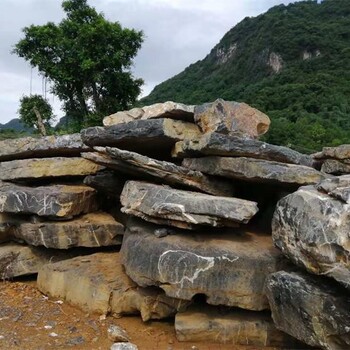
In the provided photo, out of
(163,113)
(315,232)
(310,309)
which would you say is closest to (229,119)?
(163,113)

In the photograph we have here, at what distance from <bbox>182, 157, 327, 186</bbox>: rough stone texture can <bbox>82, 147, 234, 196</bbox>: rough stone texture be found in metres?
0.35

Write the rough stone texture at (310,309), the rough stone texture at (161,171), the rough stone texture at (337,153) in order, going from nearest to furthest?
the rough stone texture at (310,309), the rough stone texture at (161,171), the rough stone texture at (337,153)

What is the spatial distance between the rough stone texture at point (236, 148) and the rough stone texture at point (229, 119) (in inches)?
33.1

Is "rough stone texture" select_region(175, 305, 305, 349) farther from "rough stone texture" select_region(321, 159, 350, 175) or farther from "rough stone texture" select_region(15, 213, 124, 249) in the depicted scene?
"rough stone texture" select_region(321, 159, 350, 175)

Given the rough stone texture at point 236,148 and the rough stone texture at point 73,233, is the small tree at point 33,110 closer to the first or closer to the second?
the rough stone texture at point 73,233

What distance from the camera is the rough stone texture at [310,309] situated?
205 inches

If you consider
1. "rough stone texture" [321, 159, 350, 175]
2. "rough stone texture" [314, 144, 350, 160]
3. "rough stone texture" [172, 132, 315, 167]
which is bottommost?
"rough stone texture" [321, 159, 350, 175]

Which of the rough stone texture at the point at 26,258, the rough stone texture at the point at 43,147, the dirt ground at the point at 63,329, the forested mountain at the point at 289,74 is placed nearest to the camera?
the dirt ground at the point at 63,329

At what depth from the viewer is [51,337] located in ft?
20.4

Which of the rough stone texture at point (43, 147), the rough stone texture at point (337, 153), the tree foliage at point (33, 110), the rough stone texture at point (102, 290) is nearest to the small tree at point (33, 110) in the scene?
the tree foliage at point (33, 110)

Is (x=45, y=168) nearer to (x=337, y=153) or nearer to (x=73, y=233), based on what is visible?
(x=73, y=233)

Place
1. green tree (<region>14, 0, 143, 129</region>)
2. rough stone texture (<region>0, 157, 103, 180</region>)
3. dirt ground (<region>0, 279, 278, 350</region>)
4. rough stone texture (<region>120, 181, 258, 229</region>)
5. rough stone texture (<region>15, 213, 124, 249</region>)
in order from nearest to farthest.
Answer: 1. dirt ground (<region>0, 279, 278, 350</region>)
2. rough stone texture (<region>120, 181, 258, 229</region>)
3. rough stone texture (<region>15, 213, 124, 249</region>)
4. rough stone texture (<region>0, 157, 103, 180</region>)
5. green tree (<region>14, 0, 143, 129</region>)

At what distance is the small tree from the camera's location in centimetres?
1753

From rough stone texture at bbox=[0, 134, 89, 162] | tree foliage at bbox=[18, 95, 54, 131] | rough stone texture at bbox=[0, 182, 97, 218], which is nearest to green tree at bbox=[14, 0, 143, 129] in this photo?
tree foliage at bbox=[18, 95, 54, 131]
